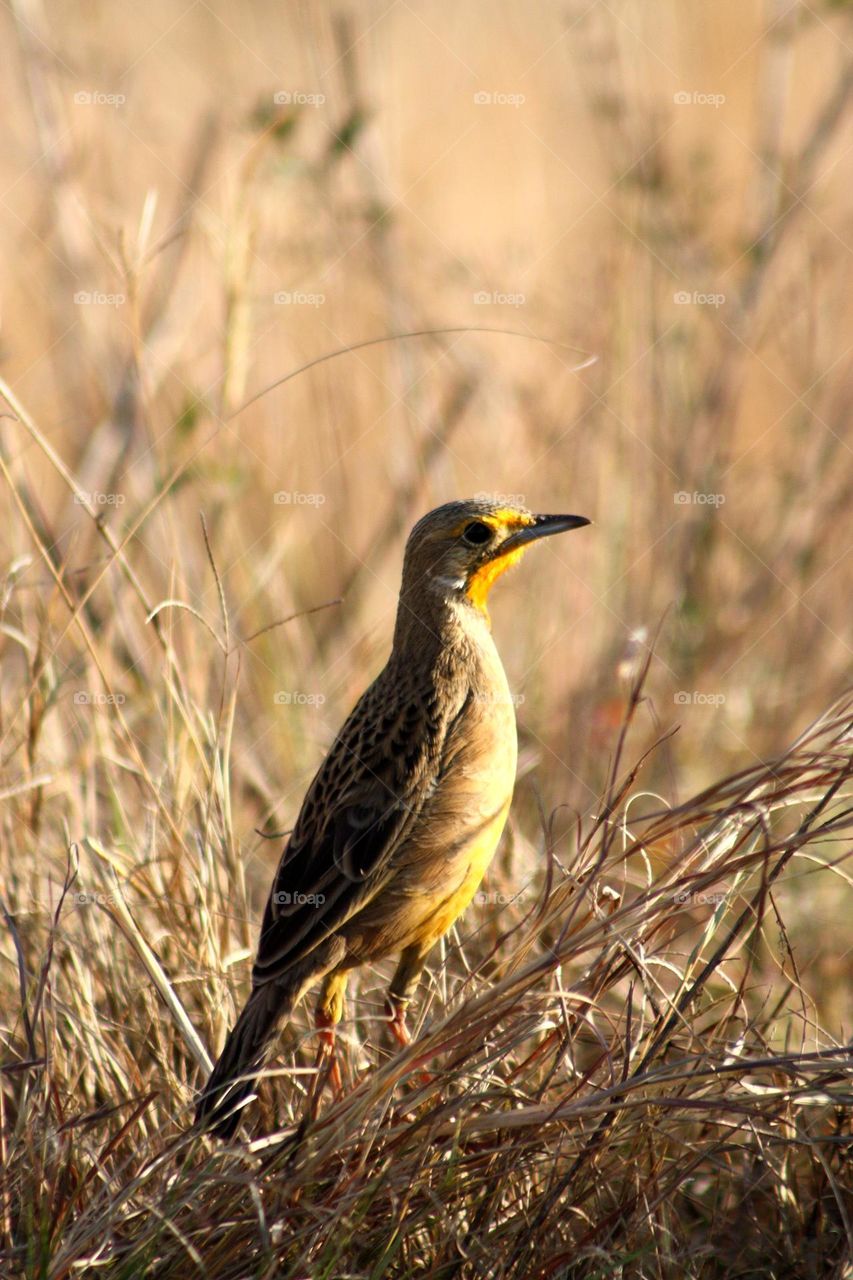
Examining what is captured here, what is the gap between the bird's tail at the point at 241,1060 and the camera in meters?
3.37

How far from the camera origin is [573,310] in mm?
7613

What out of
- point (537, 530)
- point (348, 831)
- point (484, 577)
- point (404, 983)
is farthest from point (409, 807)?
point (537, 530)

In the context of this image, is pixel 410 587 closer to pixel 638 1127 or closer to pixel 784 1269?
pixel 638 1127

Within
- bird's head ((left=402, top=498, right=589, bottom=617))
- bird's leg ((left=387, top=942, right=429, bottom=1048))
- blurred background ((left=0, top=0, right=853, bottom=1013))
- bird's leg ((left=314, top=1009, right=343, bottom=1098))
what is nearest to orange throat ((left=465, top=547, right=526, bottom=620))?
bird's head ((left=402, top=498, right=589, bottom=617))

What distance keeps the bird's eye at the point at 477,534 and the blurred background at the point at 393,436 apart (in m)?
0.97

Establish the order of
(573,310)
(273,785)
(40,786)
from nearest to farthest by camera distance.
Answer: (40,786)
(273,785)
(573,310)

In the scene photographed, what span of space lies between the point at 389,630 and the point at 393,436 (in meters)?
1.28

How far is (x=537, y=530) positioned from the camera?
4391 millimetres

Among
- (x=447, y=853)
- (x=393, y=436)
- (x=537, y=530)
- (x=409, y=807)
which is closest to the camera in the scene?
(x=447, y=853)

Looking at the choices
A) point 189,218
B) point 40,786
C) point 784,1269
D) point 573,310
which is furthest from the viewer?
point 573,310

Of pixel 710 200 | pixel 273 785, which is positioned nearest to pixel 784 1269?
pixel 273 785

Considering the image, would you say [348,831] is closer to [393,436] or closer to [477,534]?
[477,534]

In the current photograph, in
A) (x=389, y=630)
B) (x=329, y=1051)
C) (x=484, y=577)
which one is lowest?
(x=389, y=630)

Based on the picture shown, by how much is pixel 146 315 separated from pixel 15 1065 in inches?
183
